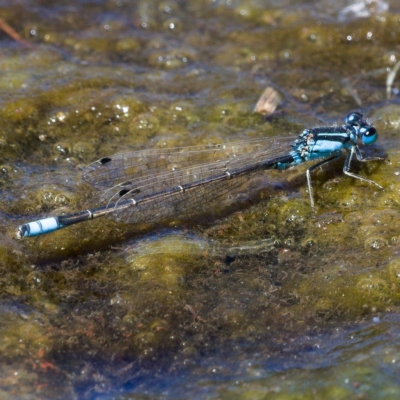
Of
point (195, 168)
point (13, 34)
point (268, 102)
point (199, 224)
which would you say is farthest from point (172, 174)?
point (13, 34)

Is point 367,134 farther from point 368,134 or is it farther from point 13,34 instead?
point 13,34

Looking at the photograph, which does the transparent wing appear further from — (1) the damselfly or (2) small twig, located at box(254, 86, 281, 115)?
(2) small twig, located at box(254, 86, 281, 115)

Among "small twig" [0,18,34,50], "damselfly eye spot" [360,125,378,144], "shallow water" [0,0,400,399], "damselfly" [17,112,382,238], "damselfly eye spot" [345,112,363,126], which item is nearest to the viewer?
"shallow water" [0,0,400,399]

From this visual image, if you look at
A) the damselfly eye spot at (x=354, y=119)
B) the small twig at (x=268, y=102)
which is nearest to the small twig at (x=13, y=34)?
the small twig at (x=268, y=102)

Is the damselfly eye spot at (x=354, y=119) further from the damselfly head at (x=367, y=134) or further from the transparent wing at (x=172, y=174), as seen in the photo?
the transparent wing at (x=172, y=174)

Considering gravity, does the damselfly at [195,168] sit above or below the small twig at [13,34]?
below

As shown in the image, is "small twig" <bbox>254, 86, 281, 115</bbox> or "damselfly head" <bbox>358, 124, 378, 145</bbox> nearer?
"damselfly head" <bbox>358, 124, 378, 145</bbox>

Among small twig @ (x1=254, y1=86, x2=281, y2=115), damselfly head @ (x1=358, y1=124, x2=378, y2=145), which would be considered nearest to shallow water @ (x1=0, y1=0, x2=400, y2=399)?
small twig @ (x1=254, y1=86, x2=281, y2=115)
